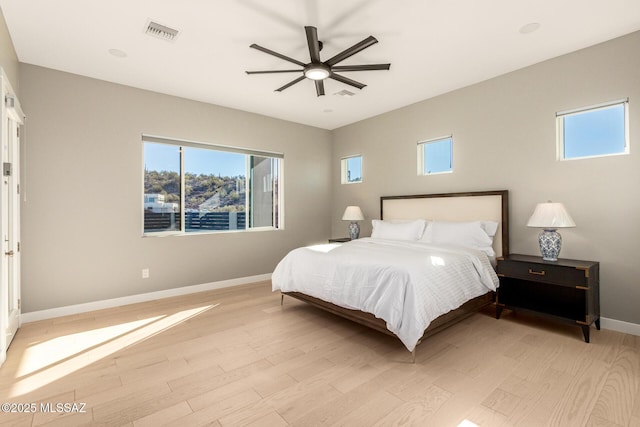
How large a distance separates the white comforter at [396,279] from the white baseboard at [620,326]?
3.33ft

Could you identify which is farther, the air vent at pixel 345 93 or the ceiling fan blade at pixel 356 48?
the air vent at pixel 345 93

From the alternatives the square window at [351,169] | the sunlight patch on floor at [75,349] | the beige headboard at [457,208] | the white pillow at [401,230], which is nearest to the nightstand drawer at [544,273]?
the beige headboard at [457,208]

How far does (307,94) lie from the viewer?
14.1 feet

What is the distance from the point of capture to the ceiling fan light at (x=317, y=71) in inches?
107

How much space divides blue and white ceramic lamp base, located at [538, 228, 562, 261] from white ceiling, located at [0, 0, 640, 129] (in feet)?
6.25

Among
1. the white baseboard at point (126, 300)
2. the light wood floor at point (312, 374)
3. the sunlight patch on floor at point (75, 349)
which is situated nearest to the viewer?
the light wood floor at point (312, 374)

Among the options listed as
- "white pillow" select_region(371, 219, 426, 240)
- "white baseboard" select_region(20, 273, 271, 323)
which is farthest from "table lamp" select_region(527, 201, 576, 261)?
"white baseboard" select_region(20, 273, 271, 323)

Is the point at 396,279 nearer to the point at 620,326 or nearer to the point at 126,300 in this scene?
the point at 620,326

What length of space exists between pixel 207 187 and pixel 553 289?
15.5 ft

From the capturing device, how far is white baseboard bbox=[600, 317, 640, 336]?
284 centimetres

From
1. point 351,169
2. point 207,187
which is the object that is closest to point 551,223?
point 351,169

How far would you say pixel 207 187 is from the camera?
4.78 meters

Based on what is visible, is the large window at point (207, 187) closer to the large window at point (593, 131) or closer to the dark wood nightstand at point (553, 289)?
the dark wood nightstand at point (553, 289)

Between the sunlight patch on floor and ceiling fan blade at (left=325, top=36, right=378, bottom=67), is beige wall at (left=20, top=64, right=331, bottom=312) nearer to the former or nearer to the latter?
the sunlight patch on floor
